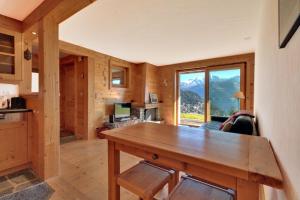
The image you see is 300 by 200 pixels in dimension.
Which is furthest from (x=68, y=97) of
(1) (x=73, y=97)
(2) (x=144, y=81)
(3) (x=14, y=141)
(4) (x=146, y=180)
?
(4) (x=146, y=180)

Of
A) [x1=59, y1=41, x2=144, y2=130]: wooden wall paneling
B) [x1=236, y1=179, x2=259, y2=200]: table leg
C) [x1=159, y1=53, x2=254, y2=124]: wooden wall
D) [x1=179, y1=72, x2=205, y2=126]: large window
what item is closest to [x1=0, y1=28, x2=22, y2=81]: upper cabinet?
[x1=59, y1=41, x2=144, y2=130]: wooden wall paneling

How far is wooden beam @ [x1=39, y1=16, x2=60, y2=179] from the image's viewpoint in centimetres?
209

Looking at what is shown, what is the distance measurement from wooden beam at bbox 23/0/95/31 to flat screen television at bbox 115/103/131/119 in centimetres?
293

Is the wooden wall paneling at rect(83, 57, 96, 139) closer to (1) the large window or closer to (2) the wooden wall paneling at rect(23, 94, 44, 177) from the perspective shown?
(2) the wooden wall paneling at rect(23, 94, 44, 177)

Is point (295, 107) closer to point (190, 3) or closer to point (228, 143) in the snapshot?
point (228, 143)

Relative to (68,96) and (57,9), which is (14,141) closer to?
(57,9)

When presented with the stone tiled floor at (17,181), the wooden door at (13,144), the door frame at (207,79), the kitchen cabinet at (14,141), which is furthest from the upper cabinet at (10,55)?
the door frame at (207,79)

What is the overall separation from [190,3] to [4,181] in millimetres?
3553

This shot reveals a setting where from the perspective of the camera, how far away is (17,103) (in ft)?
8.32

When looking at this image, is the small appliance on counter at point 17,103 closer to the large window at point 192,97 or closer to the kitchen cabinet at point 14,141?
the kitchen cabinet at point 14,141

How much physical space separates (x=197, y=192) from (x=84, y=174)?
75.7 inches

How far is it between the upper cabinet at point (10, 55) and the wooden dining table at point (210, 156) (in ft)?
7.50

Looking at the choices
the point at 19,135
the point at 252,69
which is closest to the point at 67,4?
the point at 19,135

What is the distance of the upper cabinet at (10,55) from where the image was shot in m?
2.42
